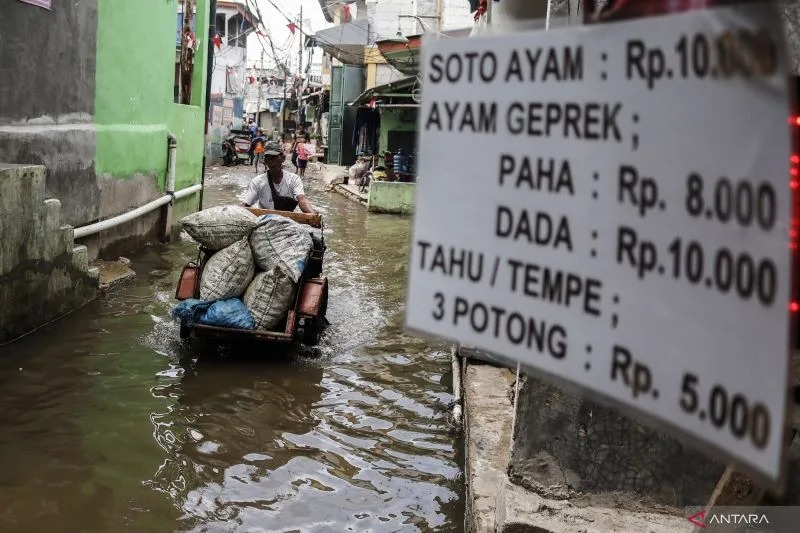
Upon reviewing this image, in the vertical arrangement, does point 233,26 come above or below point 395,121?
above

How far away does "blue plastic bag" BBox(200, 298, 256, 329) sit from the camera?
6.28 metres

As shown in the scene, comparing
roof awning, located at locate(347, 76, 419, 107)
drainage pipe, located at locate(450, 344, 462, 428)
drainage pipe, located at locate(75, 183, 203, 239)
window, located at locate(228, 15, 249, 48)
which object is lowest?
drainage pipe, located at locate(450, 344, 462, 428)

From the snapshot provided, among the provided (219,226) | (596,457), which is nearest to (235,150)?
(219,226)

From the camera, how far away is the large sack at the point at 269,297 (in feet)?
20.8

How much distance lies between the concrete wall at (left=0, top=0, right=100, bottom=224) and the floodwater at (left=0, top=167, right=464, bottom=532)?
64.5 inches

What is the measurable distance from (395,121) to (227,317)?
744 inches

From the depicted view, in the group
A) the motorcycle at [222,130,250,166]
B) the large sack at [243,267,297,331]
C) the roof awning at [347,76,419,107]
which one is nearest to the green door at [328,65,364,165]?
the motorcycle at [222,130,250,166]

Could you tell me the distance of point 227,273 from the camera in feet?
21.0

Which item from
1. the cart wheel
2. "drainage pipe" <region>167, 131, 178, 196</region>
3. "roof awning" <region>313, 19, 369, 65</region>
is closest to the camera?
the cart wheel

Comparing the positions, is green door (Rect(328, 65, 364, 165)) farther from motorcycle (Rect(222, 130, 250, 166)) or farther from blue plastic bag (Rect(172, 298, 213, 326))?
blue plastic bag (Rect(172, 298, 213, 326))

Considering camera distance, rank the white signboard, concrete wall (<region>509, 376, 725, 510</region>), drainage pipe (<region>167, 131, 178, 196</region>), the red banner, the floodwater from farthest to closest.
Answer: drainage pipe (<region>167, 131, 178, 196</region>) → the red banner → the floodwater → concrete wall (<region>509, 376, 725, 510</region>) → the white signboard

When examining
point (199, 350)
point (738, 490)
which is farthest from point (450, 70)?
point (199, 350)

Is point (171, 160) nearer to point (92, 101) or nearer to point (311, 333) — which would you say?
point (92, 101)

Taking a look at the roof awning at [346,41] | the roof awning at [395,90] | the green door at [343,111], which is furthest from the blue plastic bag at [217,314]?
the green door at [343,111]
